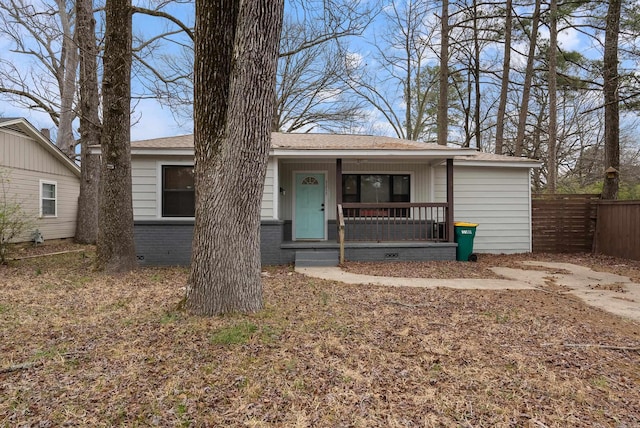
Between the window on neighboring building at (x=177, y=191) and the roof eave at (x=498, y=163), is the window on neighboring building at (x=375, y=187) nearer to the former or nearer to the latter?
the roof eave at (x=498, y=163)

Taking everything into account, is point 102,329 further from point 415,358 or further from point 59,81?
point 59,81

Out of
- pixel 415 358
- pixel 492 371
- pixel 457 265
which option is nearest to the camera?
pixel 492 371

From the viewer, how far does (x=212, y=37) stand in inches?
140

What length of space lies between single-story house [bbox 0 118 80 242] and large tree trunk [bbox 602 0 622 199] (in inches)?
635

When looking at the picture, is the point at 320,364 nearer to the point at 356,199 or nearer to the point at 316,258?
the point at 316,258

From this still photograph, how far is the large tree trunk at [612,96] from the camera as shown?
9578 millimetres

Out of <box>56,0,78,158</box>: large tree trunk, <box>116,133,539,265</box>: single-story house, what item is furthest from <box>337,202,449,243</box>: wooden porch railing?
<box>56,0,78,158</box>: large tree trunk

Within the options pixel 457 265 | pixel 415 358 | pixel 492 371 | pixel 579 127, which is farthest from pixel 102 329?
pixel 579 127

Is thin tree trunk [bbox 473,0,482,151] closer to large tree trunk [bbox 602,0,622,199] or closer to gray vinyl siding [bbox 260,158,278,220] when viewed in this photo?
large tree trunk [bbox 602,0,622,199]

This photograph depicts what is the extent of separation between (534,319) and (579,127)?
19165mm

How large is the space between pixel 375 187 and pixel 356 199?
60 centimetres

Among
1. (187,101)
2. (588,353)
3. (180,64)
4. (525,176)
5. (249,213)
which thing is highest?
(180,64)

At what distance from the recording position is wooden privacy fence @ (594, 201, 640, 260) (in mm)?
8281

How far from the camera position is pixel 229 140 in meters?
3.48
